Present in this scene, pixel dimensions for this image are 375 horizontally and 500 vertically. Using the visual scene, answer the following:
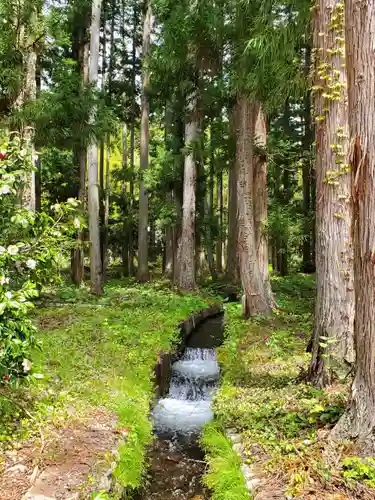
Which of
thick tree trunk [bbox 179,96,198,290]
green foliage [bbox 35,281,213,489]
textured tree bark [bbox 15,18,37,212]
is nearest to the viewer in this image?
green foliage [bbox 35,281,213,489]

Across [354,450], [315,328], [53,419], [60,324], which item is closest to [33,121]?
[60,324]

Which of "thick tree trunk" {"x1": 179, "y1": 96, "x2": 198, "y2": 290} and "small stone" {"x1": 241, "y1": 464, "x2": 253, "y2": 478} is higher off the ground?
"thick tree trunk" {"x1": 179, "y1": 96, "x2": 198, "y2": 290}

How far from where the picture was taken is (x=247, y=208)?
950 centimetres

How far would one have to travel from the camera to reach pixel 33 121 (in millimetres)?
9172

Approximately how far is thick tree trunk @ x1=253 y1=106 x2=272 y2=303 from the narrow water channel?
219cm

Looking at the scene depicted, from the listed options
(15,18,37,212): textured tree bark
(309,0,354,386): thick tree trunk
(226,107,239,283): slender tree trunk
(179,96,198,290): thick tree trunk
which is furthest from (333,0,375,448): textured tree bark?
(226,107,239,283): slender tree trunk

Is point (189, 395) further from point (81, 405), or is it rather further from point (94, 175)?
point (94, 175)

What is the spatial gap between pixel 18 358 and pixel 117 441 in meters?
1.87

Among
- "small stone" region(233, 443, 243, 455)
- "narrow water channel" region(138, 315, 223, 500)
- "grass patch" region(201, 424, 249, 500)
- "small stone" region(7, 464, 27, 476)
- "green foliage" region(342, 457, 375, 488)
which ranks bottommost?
"narrow water channel" region(138, 315, 223, 500)

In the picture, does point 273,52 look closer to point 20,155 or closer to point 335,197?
point 335,197

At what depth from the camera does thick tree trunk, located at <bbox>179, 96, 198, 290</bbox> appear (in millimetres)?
14586

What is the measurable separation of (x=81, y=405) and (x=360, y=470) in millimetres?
3313

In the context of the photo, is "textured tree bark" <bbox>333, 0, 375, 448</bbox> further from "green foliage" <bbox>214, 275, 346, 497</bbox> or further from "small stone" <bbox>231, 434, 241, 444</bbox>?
"small stone" <bbox>231, 434, 241, 444</bbox>

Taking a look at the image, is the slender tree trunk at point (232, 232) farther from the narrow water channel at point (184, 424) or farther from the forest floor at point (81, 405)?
the forest floor at point (81, 405)
